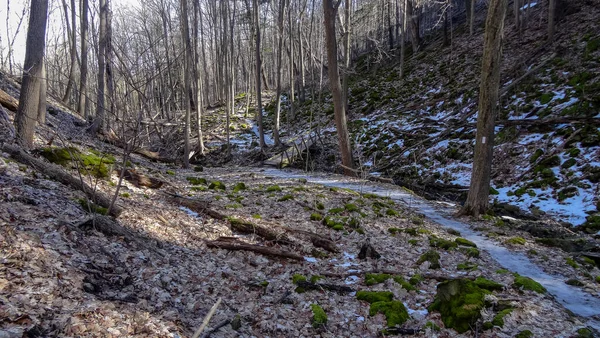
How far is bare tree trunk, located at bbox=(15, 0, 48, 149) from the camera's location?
7505 mm

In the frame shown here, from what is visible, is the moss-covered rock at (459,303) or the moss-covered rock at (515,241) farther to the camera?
the moss-covered rock at (515,241)

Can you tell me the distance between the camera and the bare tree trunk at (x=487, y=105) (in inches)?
325

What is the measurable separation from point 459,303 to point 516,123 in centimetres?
1223

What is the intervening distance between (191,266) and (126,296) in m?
1.34

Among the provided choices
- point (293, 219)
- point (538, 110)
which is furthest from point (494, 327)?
point (538, 110)

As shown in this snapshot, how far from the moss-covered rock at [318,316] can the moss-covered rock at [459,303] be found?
4.36ft

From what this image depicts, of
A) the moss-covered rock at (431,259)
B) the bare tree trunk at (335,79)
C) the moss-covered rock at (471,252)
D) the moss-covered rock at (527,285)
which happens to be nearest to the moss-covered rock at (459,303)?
the moss-covered rock at (527,285)

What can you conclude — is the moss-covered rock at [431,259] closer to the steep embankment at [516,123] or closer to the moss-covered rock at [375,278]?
the moss-covered rock at [375,278]

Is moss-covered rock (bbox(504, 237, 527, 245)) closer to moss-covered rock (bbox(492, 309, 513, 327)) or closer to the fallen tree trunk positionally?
moss-covered rock (bbox(492, 309, 513, 327))

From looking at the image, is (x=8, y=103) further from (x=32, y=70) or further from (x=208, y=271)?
(x=208, y=271)

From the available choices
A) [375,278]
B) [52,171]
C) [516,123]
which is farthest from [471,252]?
[516,123]

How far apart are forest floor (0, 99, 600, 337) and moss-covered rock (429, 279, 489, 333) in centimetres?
9

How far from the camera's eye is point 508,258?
6.47 metres

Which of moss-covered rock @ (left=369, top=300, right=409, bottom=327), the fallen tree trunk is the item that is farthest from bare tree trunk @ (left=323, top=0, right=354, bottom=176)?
moss-covered rock @ (left=369, top=300, right=409, bottom=327)
